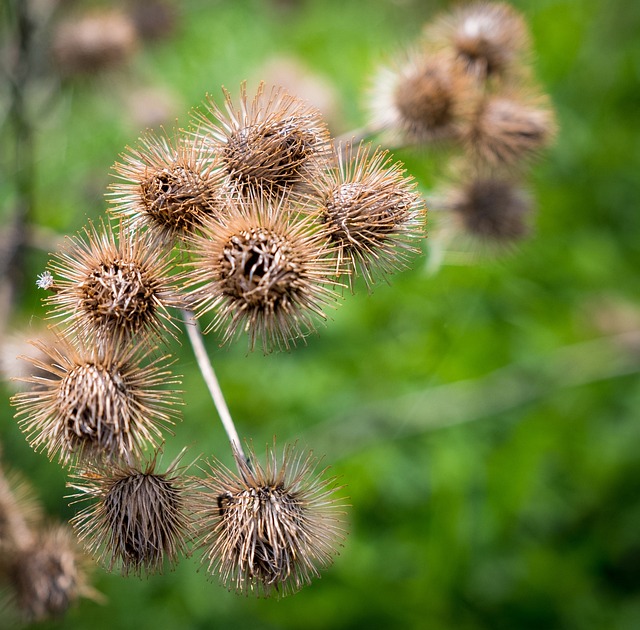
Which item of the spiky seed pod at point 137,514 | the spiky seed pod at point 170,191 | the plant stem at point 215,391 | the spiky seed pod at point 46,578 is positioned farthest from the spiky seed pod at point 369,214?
the spiky seed pod at point 46,578

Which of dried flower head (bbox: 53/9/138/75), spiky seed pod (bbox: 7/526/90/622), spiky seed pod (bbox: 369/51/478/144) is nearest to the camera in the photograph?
spiky seed pod (bbox: 7/526/90/622)

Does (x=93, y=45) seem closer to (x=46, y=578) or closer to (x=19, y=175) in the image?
A: (x=19, y=175)

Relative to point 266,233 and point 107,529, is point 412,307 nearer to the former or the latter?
point 266,233

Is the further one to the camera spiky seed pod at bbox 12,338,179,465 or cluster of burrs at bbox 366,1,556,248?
cluster of burrs at bbox 366,1,556,248

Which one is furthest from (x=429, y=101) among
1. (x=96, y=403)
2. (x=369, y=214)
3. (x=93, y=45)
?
(x=93, y=45)

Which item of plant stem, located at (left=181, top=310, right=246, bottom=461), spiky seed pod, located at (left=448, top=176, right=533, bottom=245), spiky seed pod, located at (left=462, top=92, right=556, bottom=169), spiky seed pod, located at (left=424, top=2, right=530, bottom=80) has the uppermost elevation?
spiky seed pod, located at (left=424, top=2, right=530, bottom=80)

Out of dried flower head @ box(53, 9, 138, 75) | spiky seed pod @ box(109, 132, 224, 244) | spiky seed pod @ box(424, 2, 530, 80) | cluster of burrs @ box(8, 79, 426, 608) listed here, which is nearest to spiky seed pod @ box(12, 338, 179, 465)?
cluster of burrs @ box(8, 79, 426, 608)

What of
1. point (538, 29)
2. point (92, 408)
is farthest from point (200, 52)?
point (92, 408)

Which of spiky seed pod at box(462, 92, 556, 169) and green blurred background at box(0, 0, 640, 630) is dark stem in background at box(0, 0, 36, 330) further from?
spiky seed pod at box(462, 92, 556, 169)
